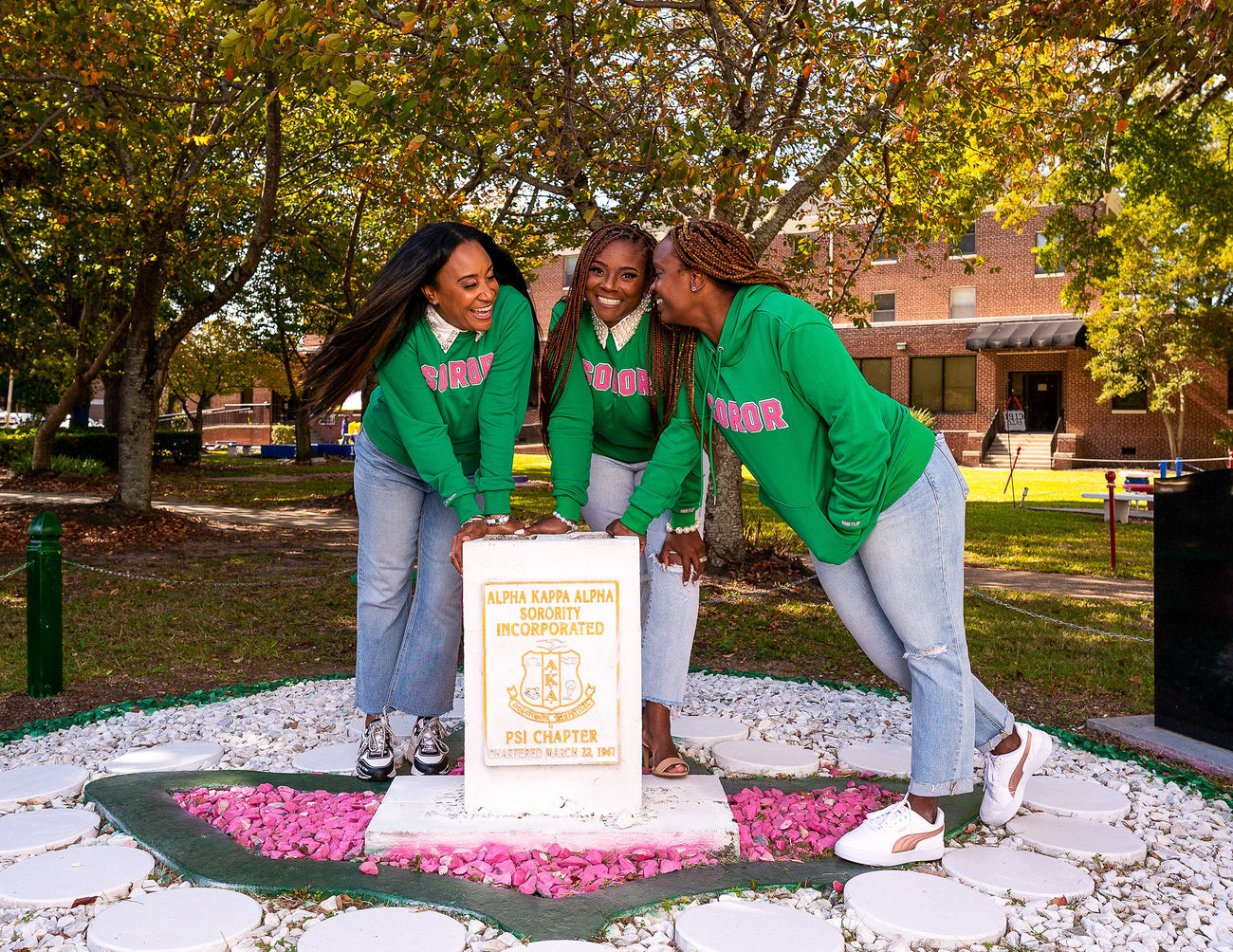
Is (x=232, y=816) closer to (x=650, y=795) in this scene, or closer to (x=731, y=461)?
(x=650, y=795)

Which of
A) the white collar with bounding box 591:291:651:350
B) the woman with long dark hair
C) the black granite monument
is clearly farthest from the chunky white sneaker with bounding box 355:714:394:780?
the black granite monument

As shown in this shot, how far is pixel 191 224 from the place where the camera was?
1797cm

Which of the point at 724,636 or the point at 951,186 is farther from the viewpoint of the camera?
the point at 951,186

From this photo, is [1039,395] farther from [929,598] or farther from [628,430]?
[929,598]

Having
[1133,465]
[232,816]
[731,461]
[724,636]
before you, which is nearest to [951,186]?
[731,461]

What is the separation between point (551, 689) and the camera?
3.01m

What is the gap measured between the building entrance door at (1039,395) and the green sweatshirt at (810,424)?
98.9 feet

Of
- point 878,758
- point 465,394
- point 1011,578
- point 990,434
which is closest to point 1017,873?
point 878,758

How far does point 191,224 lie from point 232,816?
17.1 m

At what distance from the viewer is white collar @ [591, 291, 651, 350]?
331 centimetres

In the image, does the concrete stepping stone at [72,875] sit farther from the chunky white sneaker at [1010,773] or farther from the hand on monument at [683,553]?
the chunky white sneaker at [1010,773]

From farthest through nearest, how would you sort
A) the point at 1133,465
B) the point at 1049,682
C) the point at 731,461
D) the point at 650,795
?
the point at 1133,465 < the point at 731,461 < the point at 1049,682 < the point at 650,795

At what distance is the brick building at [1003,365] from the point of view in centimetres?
2861

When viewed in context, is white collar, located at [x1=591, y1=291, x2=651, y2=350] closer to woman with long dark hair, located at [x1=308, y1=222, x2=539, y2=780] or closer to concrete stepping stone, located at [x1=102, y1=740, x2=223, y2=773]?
woman with long dark hair, located at [x1=308, y1=222, x2=539, y2=780]
